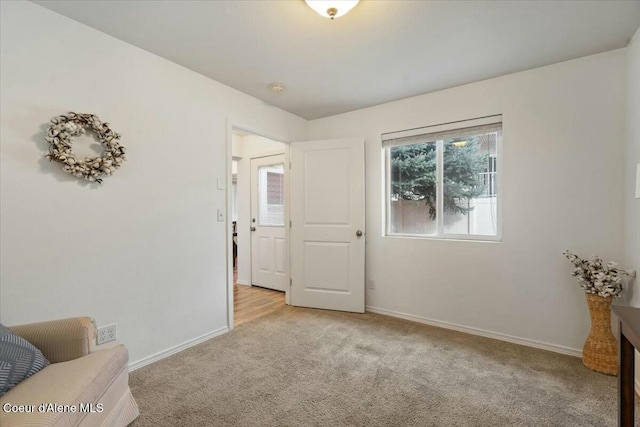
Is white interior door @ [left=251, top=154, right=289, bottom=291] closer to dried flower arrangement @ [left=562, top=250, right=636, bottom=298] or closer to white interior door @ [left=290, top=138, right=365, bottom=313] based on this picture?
white interior door @ [left=290, top=138, right=365, bottom=313]

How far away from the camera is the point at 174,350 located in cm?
241

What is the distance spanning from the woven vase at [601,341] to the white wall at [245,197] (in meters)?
3.94

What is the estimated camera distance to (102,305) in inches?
79.1

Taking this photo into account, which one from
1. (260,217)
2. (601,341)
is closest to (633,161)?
(601,341)

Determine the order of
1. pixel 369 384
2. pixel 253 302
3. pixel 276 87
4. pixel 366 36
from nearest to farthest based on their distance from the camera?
pixel 369 384 → pixel 366 36 → pixel 276 87 → pixel 253 302

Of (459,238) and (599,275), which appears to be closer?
(599,275)

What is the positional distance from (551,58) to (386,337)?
264 centimetres

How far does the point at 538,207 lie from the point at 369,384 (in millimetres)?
1957

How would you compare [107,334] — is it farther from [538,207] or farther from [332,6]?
[538,207]

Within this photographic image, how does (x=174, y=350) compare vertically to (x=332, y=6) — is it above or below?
below

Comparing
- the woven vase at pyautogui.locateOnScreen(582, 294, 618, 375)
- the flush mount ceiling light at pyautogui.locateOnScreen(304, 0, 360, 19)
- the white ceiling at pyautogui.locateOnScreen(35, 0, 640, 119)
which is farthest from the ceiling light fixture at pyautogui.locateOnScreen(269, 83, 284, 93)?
the woven vase at pyautogui.locateOnScreen(582, 294, 618, 375)

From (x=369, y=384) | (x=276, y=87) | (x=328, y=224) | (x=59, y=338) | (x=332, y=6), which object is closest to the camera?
(x=59, y=338)

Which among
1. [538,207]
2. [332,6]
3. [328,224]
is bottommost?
[328,224]

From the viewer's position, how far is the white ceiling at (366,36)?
177 cm
